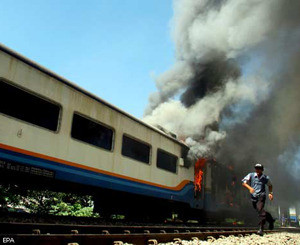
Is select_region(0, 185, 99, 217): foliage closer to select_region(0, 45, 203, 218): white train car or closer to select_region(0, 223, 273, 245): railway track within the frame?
select_region(0, 45, 203, 218): white train car

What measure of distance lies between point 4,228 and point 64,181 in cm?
198

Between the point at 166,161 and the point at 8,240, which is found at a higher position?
the point at 166,161

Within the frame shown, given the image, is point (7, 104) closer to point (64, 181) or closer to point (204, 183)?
point (64, 181)

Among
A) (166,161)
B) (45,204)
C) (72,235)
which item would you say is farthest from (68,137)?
(45,204)

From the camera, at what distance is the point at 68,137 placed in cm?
634

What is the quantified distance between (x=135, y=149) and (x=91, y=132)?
69.9 inches

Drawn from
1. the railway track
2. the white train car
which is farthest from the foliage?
the railway track

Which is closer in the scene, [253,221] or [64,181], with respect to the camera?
[64,181]

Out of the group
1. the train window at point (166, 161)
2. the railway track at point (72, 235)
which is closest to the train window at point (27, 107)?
the railway track at point (72, 235)

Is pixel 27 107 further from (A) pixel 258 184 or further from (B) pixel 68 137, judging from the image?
(A) pixel 258 184

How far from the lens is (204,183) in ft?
39.4

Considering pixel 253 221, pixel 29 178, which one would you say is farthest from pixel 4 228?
pixel 253 221

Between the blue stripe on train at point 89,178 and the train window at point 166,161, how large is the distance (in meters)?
0.69

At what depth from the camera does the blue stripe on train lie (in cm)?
539
